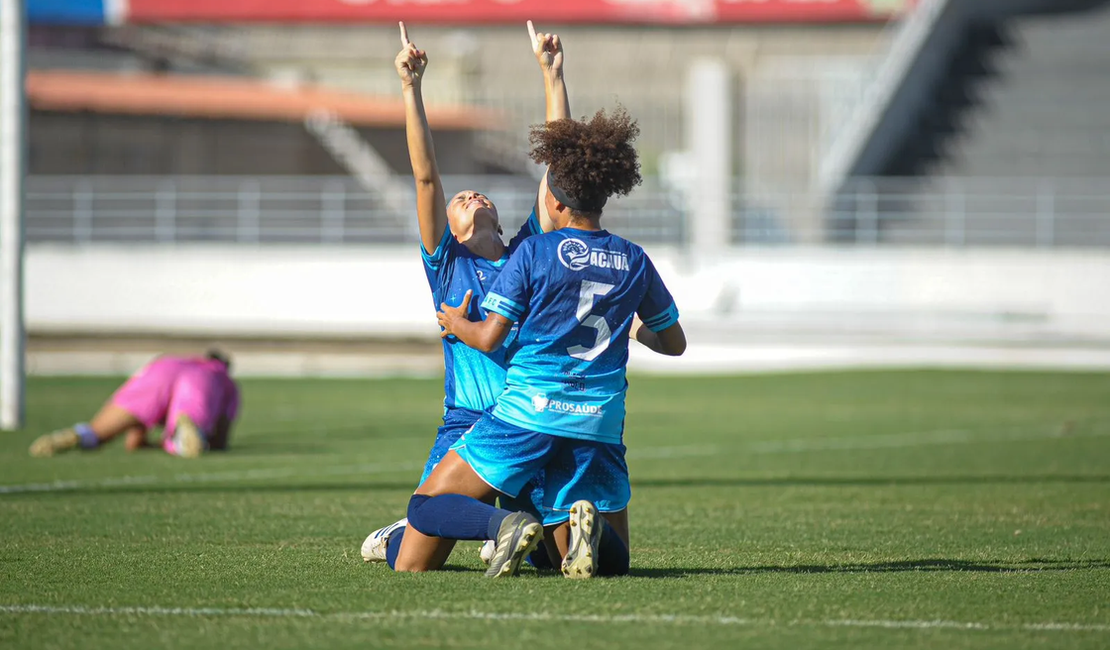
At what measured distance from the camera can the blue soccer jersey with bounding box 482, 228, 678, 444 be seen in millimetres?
6113

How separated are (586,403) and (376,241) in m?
25.1

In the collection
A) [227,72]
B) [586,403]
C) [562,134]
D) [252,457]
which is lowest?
[252,457]

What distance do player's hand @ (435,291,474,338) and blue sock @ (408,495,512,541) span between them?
0.67 metres

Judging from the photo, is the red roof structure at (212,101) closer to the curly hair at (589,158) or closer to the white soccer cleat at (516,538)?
the curly hair at (589,158)

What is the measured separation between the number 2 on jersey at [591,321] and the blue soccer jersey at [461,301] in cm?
56

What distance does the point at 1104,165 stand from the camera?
3162 centimetres

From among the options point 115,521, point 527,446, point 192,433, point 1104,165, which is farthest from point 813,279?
point 527,446

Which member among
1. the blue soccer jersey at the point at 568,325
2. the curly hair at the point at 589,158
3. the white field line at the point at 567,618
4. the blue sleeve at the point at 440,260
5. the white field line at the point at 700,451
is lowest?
the white field line at the point at 700,451

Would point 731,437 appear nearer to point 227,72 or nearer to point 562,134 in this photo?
point 562,134

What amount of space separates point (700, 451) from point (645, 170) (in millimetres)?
24573

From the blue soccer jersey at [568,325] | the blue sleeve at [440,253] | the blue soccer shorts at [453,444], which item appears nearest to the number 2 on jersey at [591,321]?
the blue soccer jersey at [568,325]

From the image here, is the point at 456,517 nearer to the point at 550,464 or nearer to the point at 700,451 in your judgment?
the point at 550,464

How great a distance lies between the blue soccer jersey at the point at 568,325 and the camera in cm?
611

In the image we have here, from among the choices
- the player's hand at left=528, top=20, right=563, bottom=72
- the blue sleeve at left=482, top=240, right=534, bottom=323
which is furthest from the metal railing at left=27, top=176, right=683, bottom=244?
the blue sleeve at left=482, top=240, right=534, bottom=323
